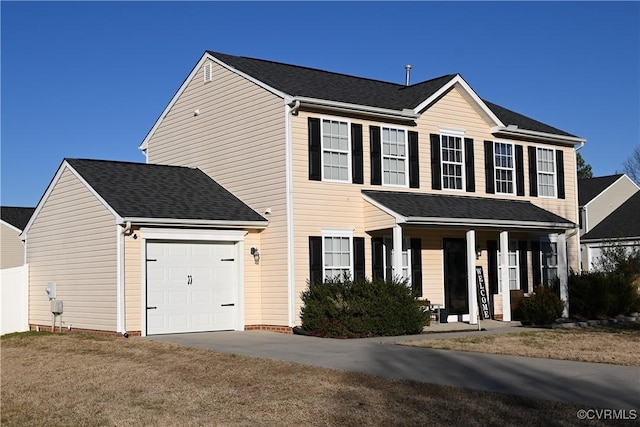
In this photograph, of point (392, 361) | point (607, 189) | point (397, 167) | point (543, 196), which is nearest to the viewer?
point (392, 361)

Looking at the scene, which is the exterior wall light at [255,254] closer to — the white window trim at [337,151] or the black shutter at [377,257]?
the white window trim at [337,151]

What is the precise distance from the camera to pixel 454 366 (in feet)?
41.9

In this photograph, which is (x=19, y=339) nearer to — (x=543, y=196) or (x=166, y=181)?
(x=166, y=181)

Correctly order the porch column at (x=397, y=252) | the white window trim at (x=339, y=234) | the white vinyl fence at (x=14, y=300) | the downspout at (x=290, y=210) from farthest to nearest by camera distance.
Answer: the white vinyl fence at (x=14, y=300) < the white window trim at (x=339, y=234) < the downspout at (x=290, y=210) < the porch column at (x=397, y=252)

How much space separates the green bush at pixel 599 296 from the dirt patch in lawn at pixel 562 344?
3968 millimetres

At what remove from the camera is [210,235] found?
19688 millimetres

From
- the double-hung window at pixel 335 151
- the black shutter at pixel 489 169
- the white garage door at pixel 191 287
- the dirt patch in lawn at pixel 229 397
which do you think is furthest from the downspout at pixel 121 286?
the black shutter at pixel 489 169

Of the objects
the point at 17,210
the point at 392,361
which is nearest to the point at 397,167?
the point at 392,361

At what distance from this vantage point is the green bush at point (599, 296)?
2325cm

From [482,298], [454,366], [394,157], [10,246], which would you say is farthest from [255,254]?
[10,246]

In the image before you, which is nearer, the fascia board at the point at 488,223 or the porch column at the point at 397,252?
the porch column at the point at 397,252

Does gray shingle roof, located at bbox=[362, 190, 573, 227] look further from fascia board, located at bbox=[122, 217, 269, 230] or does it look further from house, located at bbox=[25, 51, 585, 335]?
fascia board, located at bbox=[122, 217, 269, 230]

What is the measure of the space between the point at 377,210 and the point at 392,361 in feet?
24.4

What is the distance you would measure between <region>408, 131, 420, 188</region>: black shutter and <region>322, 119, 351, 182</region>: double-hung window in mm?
2214
